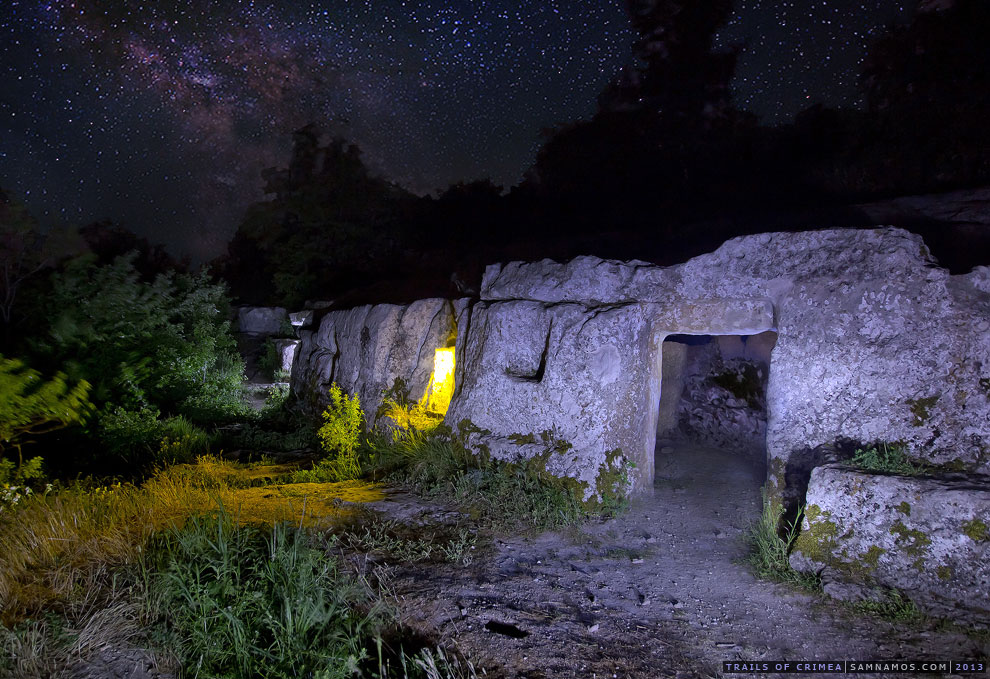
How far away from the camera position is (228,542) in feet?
13.0

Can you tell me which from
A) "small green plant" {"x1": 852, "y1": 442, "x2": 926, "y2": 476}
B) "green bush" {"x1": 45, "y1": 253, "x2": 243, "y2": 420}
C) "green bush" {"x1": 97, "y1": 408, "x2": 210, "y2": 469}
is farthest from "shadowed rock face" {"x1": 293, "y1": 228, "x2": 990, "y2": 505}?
"green bush" {"x1": 45, "y1": 253, "x2": 243, "y2": 420}

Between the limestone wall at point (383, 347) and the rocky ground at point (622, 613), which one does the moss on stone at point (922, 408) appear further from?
the limestone wall at point (383, 347)

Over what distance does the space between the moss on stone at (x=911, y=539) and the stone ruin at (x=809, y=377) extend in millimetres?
12

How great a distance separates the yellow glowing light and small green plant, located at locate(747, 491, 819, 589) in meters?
4.51

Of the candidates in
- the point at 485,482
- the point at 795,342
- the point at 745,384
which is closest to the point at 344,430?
the point at 485,482

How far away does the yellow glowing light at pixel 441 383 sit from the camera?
26.0ft

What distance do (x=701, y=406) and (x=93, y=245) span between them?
847 inches

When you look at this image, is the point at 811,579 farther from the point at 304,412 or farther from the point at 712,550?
the point at 304,412

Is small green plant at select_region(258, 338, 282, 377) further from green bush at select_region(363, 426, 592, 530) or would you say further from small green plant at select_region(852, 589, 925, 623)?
small green plant at select_region(852, 589, 925, 623)

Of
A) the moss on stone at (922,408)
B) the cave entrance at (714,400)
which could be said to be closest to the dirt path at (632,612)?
the moss on stone at (922,408)

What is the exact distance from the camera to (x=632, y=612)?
12.9ft

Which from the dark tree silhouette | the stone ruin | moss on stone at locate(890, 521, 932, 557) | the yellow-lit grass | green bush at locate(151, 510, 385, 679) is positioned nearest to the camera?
green bush at locate(151, 510, 385, 679)

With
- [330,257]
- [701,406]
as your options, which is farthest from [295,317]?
[701,406]

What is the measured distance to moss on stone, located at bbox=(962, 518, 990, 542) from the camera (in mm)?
3646
